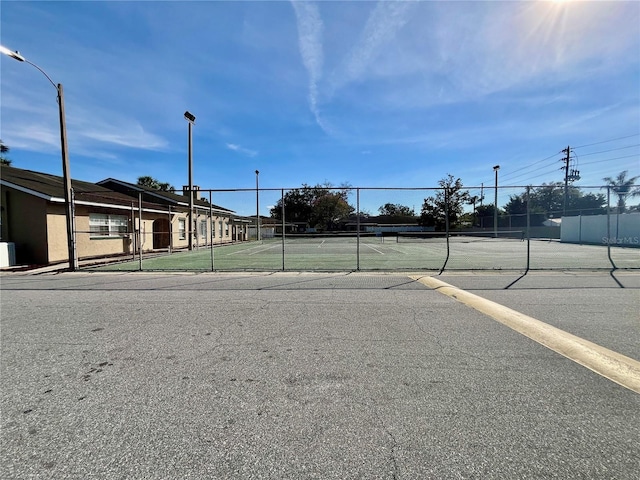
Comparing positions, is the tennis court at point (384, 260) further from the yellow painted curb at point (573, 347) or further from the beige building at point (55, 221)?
the yellow painted curb at point (573, 347)

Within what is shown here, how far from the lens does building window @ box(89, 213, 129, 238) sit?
52.1ft

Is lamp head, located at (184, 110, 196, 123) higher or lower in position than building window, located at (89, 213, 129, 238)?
higher

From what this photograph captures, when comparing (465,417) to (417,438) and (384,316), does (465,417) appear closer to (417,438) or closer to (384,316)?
(417,438)

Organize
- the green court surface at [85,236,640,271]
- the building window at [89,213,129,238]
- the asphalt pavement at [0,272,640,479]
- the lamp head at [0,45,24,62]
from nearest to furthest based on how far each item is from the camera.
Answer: the asphalt pavement at [0,272,640,479] < the lamp head at [0,45,24,62] < the green court surface at [85,236,640,271] < the building window at [89,213,129,238]

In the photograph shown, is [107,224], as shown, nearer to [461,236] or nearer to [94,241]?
[94,241]

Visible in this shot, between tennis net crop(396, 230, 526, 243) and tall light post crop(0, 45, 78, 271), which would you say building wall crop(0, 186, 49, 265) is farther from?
tennis net crop(396, 230, 526, 243)

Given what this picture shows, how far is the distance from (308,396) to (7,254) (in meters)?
15.9

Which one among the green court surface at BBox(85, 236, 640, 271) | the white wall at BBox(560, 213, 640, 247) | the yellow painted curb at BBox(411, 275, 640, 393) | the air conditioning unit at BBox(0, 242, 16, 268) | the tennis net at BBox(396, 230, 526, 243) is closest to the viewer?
the yellow painted curb at BBox(411, 275, 640, 393)

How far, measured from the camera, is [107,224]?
16984 mm

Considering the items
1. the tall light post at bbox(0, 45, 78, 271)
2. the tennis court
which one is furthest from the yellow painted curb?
the tall light post at bbox(0, 45, 78, 271)

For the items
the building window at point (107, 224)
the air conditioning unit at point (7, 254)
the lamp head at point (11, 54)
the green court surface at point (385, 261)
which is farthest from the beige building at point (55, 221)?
the lamp head at point (11, 54)

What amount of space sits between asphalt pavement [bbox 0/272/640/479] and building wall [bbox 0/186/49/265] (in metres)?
10.2

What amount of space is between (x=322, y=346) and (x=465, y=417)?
5.95 feet

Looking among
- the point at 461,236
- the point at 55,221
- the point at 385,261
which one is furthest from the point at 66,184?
the point at 461,236
